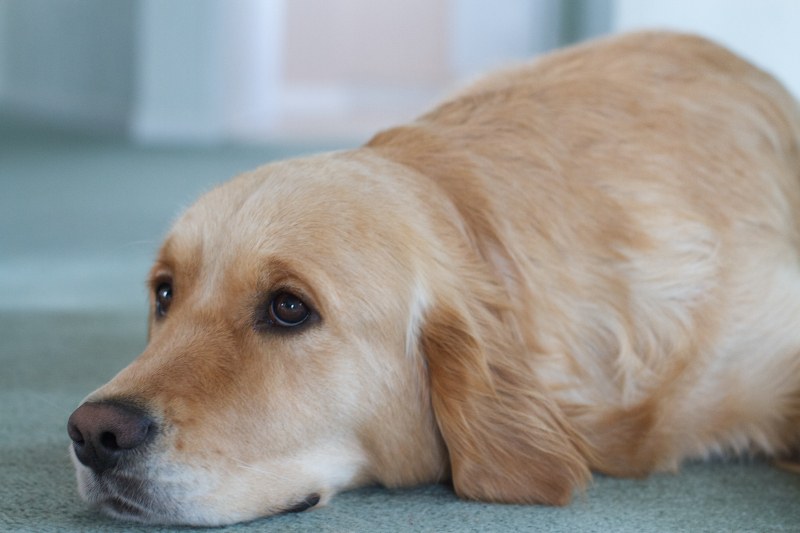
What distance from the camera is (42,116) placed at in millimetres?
9695

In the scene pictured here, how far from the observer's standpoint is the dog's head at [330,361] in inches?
66.7

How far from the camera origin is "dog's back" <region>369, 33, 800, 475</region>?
77.7 inches

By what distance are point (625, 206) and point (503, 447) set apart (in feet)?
1.79

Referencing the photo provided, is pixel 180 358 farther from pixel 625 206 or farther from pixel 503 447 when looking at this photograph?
pixel 625 206

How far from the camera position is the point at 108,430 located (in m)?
1.60

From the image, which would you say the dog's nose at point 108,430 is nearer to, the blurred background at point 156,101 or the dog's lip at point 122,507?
the dog's lip at point 122,507

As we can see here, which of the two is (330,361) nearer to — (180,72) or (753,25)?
(753,25)

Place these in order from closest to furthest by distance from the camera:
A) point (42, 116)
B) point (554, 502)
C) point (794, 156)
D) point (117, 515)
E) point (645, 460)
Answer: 1. point (117, 515)
2. point (554, 502)
3. point (645, 460)
4. point (794, 156)
5. point (42, 116)

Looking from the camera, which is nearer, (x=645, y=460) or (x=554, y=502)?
(x=554, y=502)

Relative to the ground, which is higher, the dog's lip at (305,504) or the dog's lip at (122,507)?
the dog's lip at (122,507)

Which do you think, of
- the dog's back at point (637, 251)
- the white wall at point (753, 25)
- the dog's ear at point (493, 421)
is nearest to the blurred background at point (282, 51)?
the white wall at point (753, 25)

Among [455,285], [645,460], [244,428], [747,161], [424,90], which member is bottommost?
[424,90]

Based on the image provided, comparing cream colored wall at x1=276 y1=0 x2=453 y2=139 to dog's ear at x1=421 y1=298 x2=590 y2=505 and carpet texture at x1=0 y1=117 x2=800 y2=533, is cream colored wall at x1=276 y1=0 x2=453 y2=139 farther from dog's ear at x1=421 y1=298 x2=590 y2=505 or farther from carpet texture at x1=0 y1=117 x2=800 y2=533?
dog's ear at x1=421 y1=298 x2=590 y2=505

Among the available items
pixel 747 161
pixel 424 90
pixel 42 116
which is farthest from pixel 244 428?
pixel 424 90
